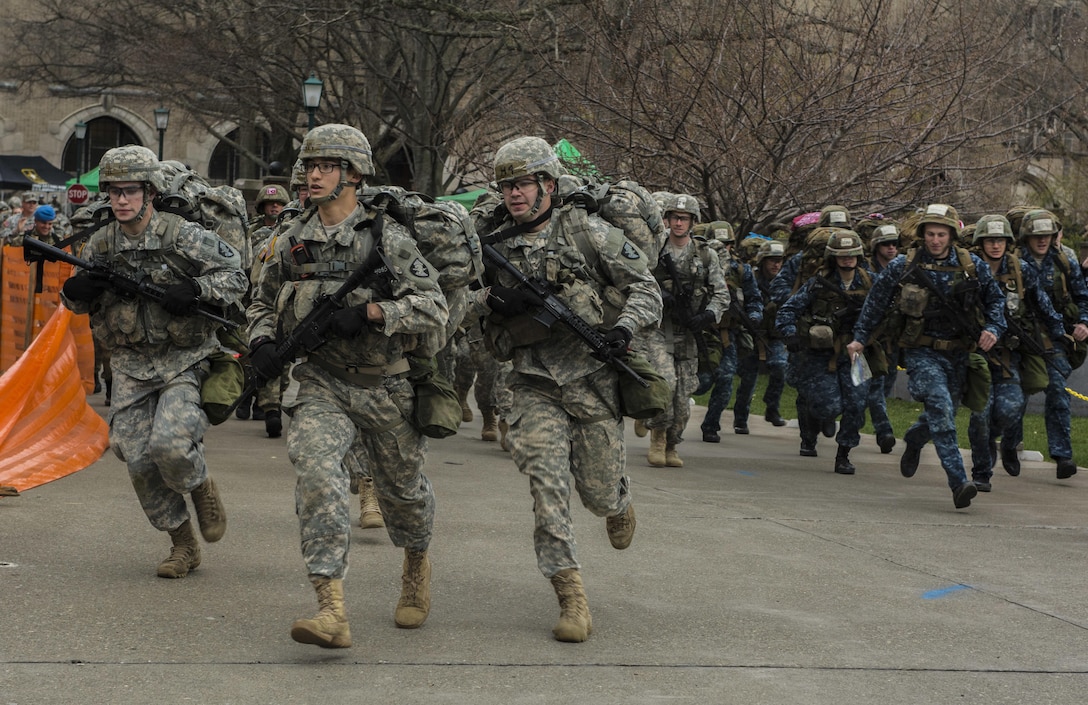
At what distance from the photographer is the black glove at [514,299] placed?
6496mm

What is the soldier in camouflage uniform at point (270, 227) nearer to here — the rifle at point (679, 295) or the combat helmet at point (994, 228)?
the rifle at point (679, 295)

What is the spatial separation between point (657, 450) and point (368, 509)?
406cm

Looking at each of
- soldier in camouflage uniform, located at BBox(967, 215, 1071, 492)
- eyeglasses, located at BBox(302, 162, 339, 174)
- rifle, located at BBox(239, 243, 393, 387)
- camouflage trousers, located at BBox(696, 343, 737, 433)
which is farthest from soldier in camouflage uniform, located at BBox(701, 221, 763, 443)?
rifle, located at BBox(239, 243, 393, 387)

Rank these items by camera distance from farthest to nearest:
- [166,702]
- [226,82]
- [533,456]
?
[226,82]
[533,456]
[166,702]

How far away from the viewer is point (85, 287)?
23.3 ft

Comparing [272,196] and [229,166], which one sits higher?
[229,166]

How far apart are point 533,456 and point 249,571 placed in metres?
1.63

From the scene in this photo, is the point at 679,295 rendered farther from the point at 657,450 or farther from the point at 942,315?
the point at 942,315

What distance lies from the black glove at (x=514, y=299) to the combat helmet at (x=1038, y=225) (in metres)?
6.27

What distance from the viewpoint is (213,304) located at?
710 cm

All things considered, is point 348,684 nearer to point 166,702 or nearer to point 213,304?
point 166,702

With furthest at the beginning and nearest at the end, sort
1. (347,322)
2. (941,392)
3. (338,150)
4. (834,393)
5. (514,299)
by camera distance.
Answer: (834,393) < (941,392) < (514,299) < (338,150) < (347,322)

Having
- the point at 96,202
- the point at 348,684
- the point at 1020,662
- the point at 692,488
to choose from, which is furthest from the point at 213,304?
the point at 692,488

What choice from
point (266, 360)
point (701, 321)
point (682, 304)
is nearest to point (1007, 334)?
point (701, 321)
